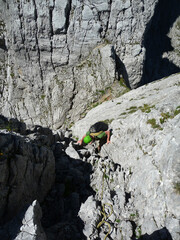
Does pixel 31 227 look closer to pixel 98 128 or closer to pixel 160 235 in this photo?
pixel 160 235

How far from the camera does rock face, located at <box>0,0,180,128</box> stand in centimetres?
3778

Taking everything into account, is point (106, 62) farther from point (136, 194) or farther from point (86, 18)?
point (136, 194)

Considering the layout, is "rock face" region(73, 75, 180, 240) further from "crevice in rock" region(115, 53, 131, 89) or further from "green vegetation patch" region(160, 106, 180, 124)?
"crevice in rock" region(115, 53, 131, 89)

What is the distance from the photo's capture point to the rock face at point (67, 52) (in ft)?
124

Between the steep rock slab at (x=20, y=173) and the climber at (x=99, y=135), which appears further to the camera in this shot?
the climber at (x=99, y=135)

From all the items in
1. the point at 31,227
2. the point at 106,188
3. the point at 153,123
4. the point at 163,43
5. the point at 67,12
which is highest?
the point at 67,12

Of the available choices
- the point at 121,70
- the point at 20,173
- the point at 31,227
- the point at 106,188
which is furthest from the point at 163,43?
the point at 31,227

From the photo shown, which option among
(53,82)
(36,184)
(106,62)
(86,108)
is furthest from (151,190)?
(53,82)

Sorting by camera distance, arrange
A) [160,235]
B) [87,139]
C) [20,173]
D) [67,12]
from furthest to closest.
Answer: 1. [67,12]
2. [87,139]
3. [20,173]
4. [160,235]

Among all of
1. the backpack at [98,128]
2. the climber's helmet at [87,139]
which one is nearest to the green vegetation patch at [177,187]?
the backpack at [98,128]

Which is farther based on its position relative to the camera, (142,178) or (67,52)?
(67,52)

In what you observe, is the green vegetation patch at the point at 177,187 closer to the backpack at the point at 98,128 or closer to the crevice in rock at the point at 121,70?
the backpack at the point at 98,128

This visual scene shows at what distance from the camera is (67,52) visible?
132 ft

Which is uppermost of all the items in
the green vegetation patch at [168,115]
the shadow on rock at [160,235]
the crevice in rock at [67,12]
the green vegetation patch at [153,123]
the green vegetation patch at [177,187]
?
the crevice in rock at [67,12]
